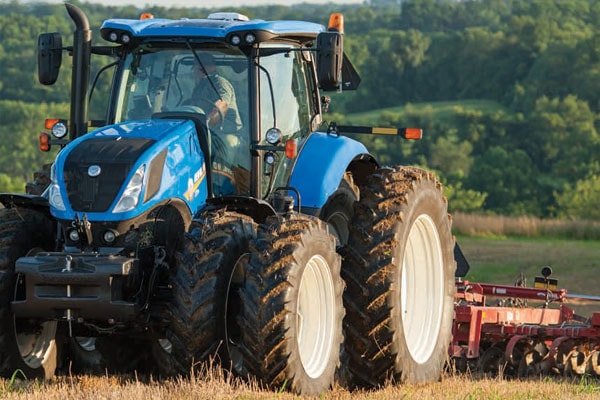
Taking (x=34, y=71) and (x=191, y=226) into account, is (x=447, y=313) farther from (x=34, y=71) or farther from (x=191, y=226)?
(x=34, y=71)

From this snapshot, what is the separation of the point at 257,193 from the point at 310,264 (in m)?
0.94

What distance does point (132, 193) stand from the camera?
8906 millimetres

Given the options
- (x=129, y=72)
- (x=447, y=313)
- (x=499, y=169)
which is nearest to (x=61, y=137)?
(x=129, y=72)

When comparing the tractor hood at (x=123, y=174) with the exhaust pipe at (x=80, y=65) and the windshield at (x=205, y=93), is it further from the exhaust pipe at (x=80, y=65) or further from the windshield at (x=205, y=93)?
the exhaust pipe at (x=80, y=65)

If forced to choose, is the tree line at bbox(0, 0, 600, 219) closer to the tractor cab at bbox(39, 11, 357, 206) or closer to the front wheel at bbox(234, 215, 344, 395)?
the tractor cab at bbox(39, 11, 357, 206)

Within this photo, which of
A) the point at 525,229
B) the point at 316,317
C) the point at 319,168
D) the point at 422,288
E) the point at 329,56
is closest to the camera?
the point at 316,317

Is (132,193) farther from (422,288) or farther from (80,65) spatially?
(422,288)

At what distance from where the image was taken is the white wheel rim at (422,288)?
34.4 ft

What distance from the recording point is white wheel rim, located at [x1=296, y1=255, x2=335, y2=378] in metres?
8.97

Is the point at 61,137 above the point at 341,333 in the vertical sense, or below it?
above

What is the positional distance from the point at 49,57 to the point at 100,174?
126 centimetres

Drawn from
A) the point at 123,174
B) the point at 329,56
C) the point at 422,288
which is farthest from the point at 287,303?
the point at 422,288

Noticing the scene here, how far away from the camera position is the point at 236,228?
8688 mm

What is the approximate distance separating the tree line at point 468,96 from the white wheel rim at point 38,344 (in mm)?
52897
